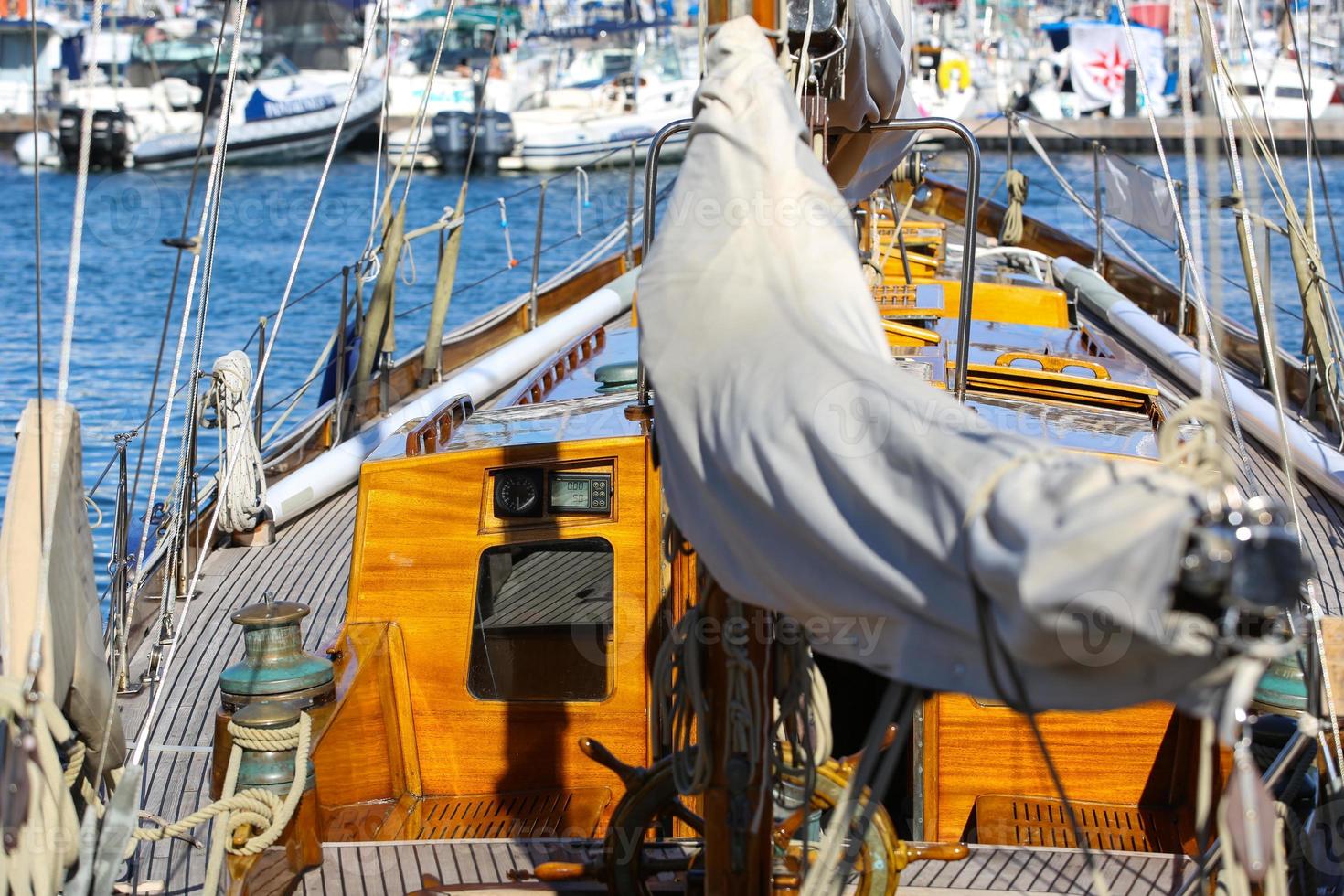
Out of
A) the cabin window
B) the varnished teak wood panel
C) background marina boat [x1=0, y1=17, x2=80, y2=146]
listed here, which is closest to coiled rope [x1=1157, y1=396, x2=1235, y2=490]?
the varnished teak wood panel

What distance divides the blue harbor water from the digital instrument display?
335 cm

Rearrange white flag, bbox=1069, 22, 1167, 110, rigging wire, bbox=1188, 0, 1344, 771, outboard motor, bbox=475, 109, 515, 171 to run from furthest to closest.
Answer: white flag, bbox=1069, 22, 1167, 110, outboard motor, bbox=475, 109, 515, 171, rigging wire, bbox=1188, 0, 1344, 771

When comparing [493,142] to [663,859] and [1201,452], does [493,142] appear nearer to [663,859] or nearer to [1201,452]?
[663,859]

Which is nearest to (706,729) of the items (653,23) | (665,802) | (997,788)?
(665,802)

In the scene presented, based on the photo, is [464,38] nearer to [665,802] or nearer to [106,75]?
[106,75]

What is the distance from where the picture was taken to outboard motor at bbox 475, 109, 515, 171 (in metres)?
36.8

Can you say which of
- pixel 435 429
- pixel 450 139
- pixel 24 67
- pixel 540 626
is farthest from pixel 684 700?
pixel 24 67

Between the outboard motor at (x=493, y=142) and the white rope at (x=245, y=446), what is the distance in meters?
30.5

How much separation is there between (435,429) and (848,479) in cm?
315

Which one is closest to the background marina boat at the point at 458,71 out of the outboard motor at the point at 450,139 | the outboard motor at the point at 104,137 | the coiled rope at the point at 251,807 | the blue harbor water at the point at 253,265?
the outboard motor at the point at 450,139

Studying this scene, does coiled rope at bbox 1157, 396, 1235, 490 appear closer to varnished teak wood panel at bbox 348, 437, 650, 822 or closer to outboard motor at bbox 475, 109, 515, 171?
varnished teak wood panel at bbox 348, 437, 650, 822

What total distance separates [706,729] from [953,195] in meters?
14.2

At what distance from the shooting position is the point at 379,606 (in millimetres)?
4566

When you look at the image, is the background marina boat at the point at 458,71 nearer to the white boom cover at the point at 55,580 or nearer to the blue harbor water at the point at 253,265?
the blue harbor water at the point at 253,265
